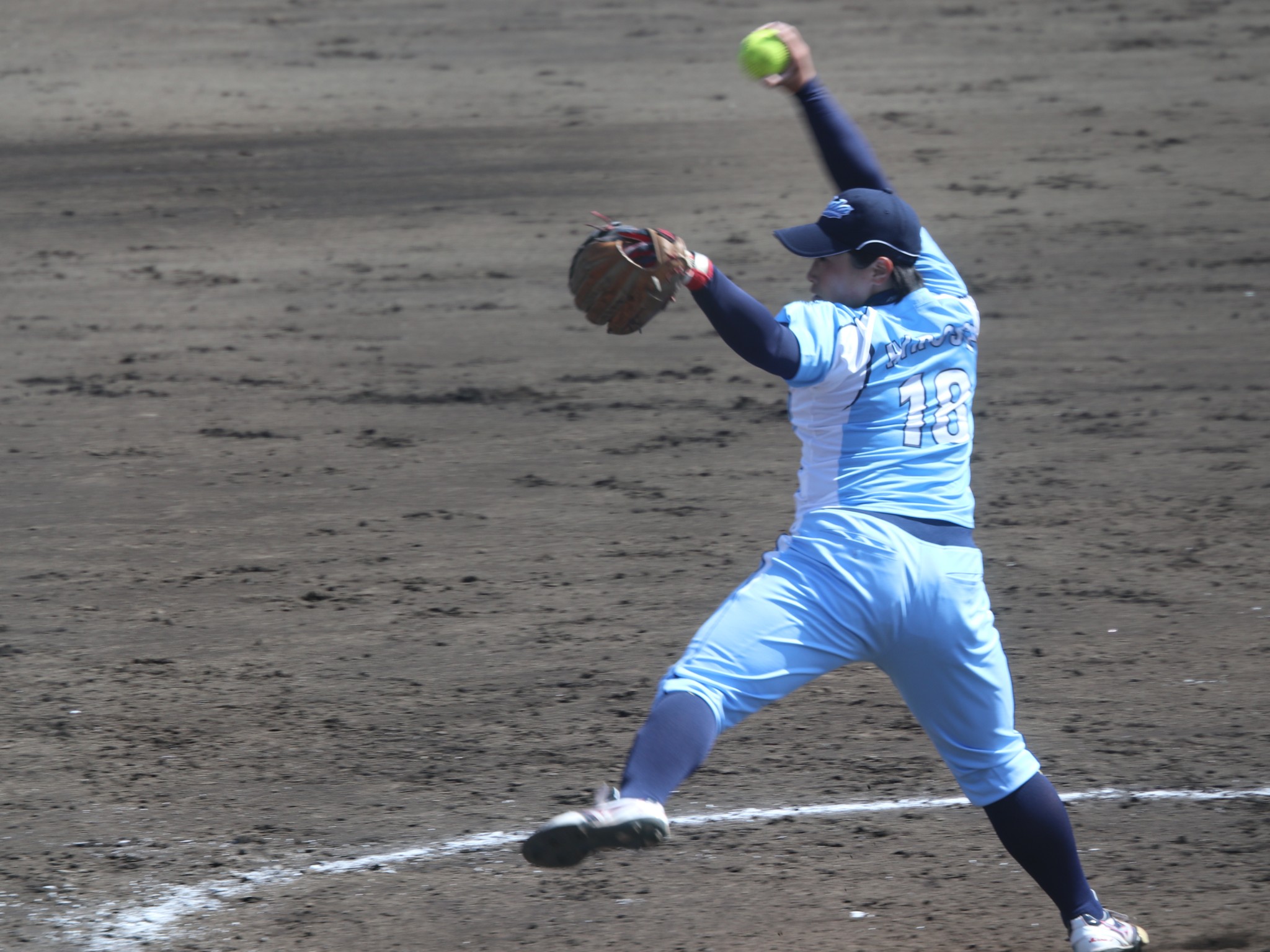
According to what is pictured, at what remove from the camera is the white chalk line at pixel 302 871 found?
13.3ft

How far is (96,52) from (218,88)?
5.61 ft

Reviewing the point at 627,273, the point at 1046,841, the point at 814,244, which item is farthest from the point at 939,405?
the point at 1046,841

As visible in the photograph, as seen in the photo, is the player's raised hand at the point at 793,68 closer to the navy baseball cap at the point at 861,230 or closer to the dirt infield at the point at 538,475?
the navy baseball cap at the point at 861,230

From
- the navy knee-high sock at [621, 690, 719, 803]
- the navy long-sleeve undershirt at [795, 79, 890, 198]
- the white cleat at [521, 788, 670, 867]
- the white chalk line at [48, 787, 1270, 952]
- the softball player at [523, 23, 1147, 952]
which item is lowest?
the white chalk line at [48, 787, 1270, 952]

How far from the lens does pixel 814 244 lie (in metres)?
3.66

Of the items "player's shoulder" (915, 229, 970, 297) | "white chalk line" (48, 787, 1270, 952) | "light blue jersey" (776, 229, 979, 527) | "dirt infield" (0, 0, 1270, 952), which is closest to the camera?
"light blue jersey" (776, 229, 979, 527)

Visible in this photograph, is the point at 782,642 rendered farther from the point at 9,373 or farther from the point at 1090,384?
the point at 9,373

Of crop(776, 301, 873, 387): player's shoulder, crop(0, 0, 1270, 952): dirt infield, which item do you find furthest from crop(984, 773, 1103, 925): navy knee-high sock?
crop(776, 301, 873, 387): player's shoulder

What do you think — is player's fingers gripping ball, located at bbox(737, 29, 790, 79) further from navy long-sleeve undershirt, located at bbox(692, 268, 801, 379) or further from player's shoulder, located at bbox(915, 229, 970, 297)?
navy long-sleeve undershirt, located at bbox(692, 268, 801, 379)

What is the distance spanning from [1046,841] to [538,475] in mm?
4494

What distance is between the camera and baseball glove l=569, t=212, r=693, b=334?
11.5ft

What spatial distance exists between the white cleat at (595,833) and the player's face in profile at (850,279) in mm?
1182

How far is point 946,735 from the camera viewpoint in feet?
11.9

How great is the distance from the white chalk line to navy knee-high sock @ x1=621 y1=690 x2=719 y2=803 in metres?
1.21
